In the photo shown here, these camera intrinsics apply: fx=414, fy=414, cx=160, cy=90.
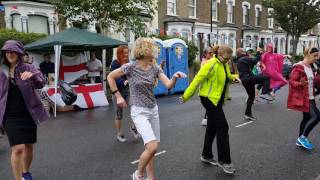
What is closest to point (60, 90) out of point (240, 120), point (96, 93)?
point (96, 93)

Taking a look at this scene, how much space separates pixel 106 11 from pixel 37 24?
17.3 feet

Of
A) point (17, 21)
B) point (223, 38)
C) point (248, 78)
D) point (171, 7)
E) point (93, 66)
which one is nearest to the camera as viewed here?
point (248, 78)

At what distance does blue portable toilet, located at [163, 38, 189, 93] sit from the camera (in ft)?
53.6

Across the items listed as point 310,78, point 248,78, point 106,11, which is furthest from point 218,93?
point 106,11

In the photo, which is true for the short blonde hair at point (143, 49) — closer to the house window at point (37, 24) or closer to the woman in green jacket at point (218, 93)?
the woman in green jacket at point (218, 93)

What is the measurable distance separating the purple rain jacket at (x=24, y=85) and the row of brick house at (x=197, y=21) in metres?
12.7

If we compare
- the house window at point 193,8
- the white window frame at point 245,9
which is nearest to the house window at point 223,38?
the house window at point 193,8

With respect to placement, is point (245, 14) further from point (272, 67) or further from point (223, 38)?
point (272, 67)

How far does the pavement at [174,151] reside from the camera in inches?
215

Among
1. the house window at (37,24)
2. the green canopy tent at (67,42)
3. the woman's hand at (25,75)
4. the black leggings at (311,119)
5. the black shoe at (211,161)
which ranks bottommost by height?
the black shoe at (211,161)

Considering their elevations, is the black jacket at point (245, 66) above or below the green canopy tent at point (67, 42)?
below

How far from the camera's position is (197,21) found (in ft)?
98.4

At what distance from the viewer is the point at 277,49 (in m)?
43.6

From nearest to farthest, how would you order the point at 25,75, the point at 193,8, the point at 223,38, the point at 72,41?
the point at 25,75 → the point at 72,41 → the point at 193,8 → the point at 223,38
